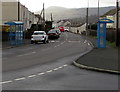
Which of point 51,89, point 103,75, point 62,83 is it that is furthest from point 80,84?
point 103,75

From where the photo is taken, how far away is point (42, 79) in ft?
34.4

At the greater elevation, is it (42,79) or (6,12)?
(6,12)

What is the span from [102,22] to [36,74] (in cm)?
1763

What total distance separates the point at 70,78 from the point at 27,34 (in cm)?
4210

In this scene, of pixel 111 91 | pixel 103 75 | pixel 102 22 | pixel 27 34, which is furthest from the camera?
pixel 27 34

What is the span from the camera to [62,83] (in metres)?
9.69

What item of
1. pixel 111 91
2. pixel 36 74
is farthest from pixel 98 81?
pixel 36 74

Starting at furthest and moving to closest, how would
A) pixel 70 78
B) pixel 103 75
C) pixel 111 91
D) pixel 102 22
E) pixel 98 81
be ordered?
pixel 102 22, pixel 103 75, pixel 70 78, pixel 98 81, pixel 111 91

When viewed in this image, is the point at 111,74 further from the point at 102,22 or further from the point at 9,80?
the point at 102,22

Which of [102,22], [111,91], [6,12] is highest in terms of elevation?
[6,12]

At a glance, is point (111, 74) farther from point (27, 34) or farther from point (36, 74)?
point (27, 34)

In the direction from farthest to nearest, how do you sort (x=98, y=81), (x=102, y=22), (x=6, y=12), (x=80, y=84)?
(x=6, y=12)
(x=102, y=22)
(x=98, y=81)
(x=80, y=84)

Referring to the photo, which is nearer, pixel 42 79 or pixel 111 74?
pixel 42 79

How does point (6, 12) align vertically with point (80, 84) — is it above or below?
above
